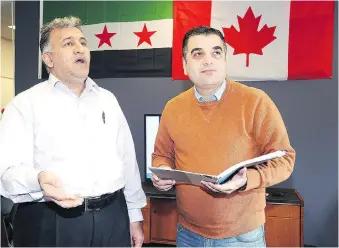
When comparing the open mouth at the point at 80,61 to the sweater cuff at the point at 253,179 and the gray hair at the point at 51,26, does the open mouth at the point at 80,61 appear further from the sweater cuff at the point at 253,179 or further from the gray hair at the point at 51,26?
the sweater cuff at the point at 253,179

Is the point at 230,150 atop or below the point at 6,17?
below

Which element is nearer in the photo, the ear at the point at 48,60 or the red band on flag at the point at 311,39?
the ear at the point at 48,60

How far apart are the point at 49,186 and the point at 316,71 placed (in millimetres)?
2647

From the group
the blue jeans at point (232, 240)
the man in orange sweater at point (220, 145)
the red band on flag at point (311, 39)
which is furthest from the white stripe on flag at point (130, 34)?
the blue jeans at point (232, 240)

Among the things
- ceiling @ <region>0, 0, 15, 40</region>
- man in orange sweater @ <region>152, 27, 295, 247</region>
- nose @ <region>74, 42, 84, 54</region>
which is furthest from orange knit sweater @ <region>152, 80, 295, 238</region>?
ceiling @ <region>0, 0, 15, 40</region>

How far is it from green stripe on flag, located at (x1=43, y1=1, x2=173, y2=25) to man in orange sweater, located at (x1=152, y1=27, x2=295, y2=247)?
2.15 metres

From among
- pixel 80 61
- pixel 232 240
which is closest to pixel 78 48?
pixel 80 61

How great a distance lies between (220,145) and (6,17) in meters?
3.75

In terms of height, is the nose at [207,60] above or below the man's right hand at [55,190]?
above

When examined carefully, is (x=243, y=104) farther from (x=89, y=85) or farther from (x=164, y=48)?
(x=164, y=48)

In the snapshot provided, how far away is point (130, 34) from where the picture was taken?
3.66 meters

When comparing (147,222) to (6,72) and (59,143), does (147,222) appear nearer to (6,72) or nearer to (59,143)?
(59,143)

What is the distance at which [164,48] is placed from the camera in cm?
356

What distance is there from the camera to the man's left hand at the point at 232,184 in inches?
50.0
